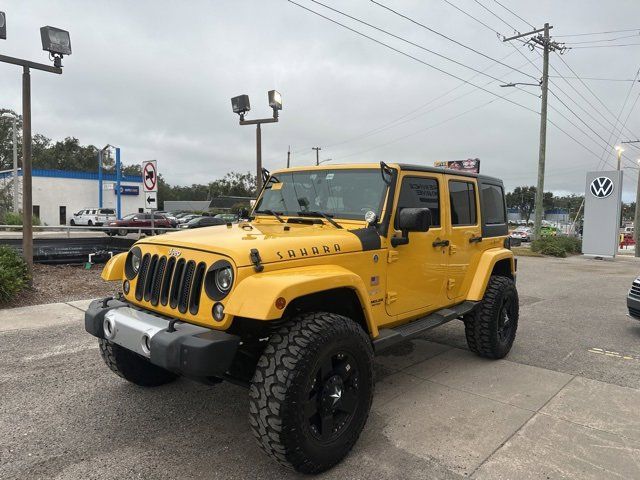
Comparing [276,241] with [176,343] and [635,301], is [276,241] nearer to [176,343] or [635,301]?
[176,343]

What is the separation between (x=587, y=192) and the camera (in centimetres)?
2147

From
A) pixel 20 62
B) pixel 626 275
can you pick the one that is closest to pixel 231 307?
pixel 20 62

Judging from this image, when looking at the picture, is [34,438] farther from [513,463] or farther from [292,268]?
[513,463]

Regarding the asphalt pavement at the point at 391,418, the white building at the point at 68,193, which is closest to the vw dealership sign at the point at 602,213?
the asphalt pavement at the point at 391,418

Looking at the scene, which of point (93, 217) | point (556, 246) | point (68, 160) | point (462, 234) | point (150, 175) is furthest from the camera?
point (68, 160)

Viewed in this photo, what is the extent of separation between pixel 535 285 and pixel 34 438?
10.6 metres

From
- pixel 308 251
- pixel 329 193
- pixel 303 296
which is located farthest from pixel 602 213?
pixel 303 296

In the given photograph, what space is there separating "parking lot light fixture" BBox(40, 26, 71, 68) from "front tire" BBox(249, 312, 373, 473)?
6974mm

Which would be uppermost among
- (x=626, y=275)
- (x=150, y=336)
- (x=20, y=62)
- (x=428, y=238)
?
(x=20, y=62)

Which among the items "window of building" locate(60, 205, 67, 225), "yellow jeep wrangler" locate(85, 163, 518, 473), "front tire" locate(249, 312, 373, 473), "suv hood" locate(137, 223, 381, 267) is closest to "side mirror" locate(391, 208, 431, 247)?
"yellow jeep wrangler" locate(85, 163, 518, 473)

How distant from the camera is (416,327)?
3.88 meters

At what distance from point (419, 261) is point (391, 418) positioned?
4.21 feet

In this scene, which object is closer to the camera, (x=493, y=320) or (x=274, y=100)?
(x=493, y=320)

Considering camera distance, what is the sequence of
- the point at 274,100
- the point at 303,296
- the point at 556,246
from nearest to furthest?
the point at 303,296, the point at 274,100, the point at 556,246
